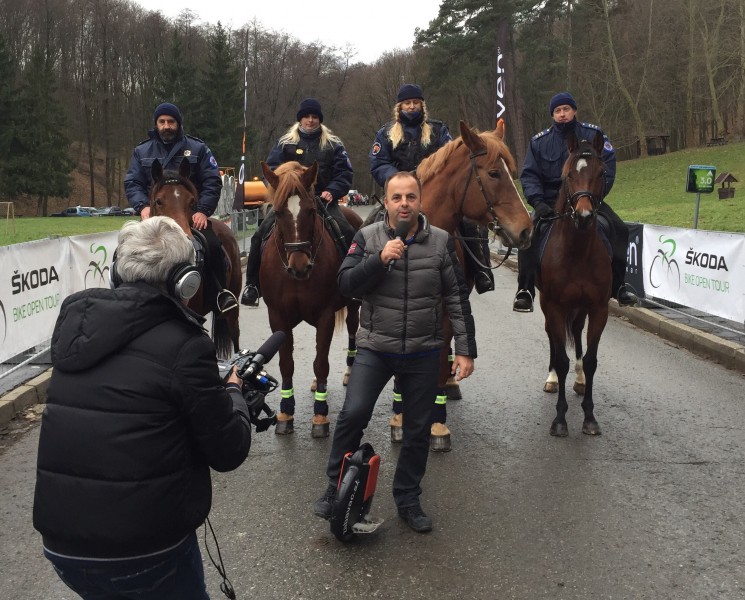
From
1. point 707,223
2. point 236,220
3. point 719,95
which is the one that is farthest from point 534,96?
point 236,220

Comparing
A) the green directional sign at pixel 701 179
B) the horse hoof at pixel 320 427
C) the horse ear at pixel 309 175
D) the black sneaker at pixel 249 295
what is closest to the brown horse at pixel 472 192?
the horse ear at pixel 309 175

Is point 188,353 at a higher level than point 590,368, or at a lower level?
higher

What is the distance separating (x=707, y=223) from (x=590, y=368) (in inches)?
733

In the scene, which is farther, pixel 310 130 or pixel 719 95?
pixel 719 95

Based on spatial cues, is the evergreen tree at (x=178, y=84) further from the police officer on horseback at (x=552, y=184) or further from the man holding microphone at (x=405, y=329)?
the man holding microphone at (x=405, y=329)

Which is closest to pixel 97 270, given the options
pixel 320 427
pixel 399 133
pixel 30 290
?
pixel 30 290

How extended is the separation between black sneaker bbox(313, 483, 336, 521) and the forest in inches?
1761

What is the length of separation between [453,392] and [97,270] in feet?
18.0

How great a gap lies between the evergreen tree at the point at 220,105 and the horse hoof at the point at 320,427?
2114 inches

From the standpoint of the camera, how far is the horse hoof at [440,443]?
18.2ft

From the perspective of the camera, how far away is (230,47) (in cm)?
6191

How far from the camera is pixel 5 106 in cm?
5169

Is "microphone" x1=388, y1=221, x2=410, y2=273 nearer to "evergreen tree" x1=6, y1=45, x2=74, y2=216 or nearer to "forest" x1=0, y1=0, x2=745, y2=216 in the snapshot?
"forest" x1=0, y1=0, x2=745, y2=216

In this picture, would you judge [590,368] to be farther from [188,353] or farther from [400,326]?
[188,353]
